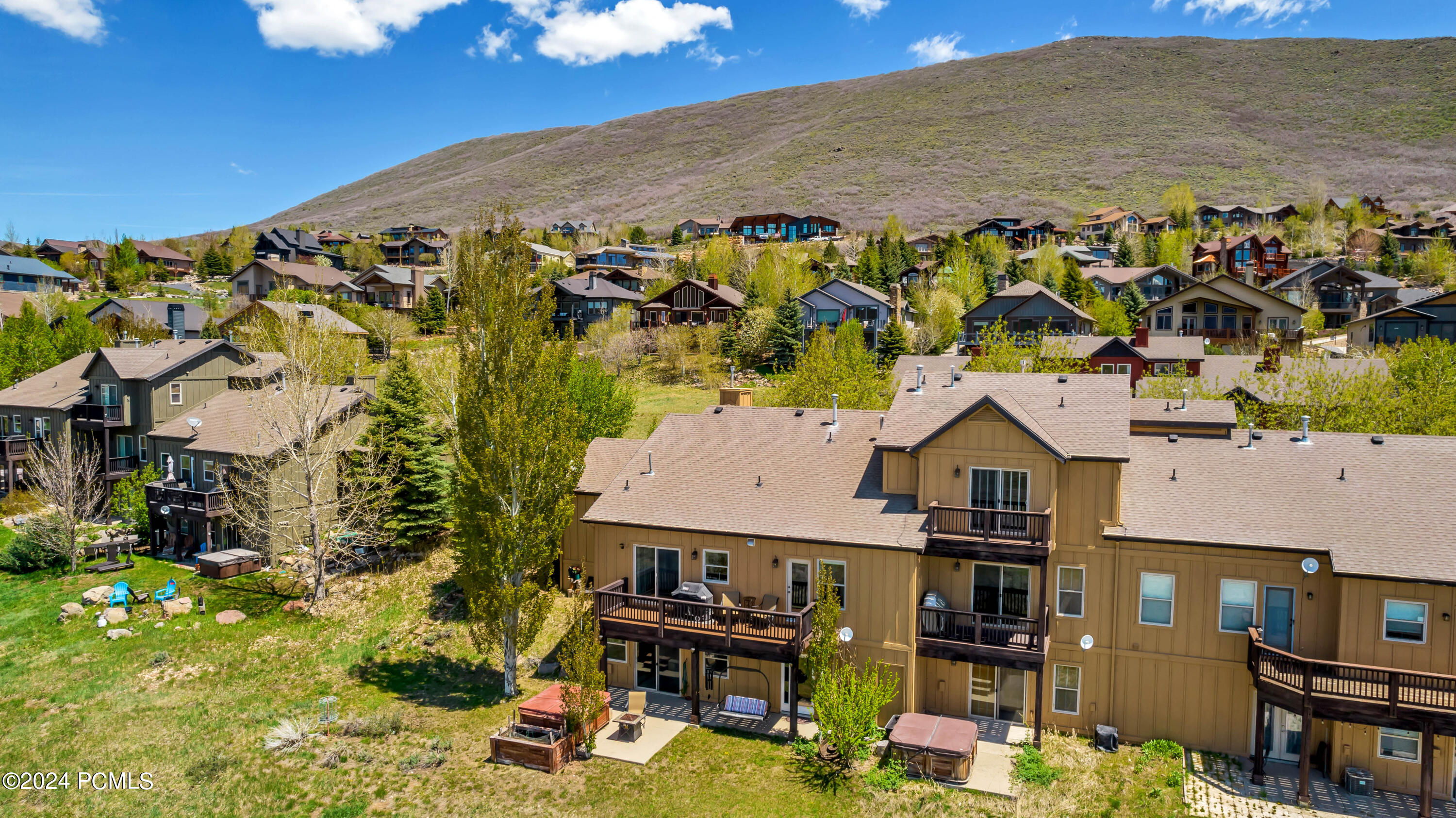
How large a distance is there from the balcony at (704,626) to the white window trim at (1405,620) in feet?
40.6

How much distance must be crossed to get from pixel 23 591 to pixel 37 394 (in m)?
18.2

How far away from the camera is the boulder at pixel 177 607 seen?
28.8m

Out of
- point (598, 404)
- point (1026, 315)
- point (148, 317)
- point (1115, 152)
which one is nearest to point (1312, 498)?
point (598, 404)

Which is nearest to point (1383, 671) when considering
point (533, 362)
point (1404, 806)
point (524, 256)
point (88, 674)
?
point (1404, 806)

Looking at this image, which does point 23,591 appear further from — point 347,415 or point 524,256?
point 524,256

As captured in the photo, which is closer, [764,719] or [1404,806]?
[1404,806]

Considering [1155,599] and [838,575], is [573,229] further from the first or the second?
[1155,599]

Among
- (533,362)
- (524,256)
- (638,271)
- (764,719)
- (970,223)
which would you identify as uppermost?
(970,223)

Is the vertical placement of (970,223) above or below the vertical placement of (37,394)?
above

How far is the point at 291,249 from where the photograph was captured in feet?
400

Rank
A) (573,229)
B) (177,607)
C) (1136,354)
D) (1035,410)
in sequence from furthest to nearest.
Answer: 1. (573,229)
2. (1136,354)
3. (177,607)
4. (1035,410)

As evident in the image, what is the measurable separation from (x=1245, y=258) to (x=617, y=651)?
99372mm

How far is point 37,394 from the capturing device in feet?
146

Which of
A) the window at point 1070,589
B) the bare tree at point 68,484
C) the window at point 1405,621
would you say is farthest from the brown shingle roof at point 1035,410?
the bare tree at point 68,484
